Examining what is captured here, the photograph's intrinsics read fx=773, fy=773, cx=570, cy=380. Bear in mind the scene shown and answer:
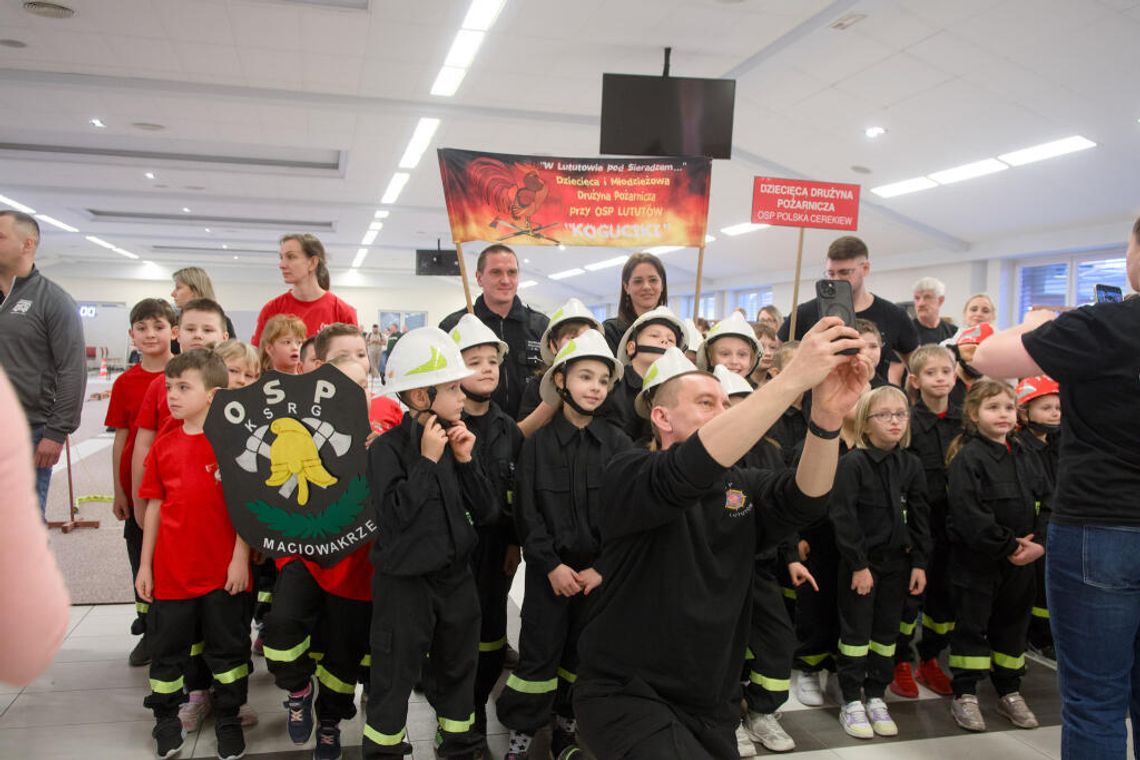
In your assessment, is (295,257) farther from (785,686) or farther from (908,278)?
(908,278)

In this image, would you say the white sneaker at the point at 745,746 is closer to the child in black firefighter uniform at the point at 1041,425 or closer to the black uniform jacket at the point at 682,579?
the black uniform jacket at the point at 682,579

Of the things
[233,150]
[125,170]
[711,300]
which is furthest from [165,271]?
[711,300]

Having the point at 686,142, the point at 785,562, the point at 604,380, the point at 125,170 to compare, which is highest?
the point at 125,170

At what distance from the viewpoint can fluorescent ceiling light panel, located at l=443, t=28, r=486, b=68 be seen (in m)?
8.52

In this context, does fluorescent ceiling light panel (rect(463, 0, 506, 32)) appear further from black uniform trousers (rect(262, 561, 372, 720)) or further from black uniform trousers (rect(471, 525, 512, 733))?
black uniform trousers (rect(262, 561, 372, 720))

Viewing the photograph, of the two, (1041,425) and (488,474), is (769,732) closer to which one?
(488,474)

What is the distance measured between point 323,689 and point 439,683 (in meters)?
0.58

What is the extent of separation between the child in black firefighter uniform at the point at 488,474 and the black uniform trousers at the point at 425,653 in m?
0.36

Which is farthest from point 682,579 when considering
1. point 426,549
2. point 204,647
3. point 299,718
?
point 204,647

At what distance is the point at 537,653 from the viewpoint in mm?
3039

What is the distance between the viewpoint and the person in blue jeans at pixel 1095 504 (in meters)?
2.17

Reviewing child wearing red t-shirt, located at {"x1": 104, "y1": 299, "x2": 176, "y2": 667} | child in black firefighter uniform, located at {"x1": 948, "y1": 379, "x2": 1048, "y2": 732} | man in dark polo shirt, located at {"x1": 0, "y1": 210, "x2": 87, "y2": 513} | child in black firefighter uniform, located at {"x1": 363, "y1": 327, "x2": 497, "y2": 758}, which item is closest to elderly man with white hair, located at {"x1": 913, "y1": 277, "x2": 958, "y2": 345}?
child in black firefighter uniform, located at {"x1": 948, "y1": 379, "x2": 1048, "y2": 732}

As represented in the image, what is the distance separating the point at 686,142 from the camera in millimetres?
7414

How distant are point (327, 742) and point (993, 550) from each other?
10.1 feet
